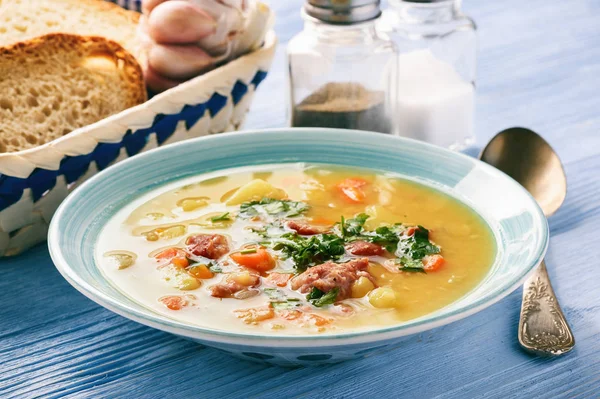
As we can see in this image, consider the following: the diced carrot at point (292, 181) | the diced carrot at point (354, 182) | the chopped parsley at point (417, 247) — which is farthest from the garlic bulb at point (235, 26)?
the chopped parsley at point (417, 247)

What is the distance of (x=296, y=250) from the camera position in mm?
2352

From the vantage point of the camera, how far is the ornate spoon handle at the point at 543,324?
2.24m

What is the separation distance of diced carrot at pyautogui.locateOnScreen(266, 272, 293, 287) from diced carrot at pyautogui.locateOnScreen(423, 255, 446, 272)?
368 millimetres

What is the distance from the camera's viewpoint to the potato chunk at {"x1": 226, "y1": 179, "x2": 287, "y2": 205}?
268 cm

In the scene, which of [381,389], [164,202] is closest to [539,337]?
[381,389]

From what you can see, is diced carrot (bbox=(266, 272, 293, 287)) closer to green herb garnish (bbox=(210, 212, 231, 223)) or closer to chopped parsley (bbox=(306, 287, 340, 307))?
chopped parsley (bbox=(306, 287, 340, 307))

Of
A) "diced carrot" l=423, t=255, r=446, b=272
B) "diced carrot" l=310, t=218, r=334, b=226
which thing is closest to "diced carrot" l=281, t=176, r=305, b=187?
"diced carrot" l=310, t=218, r=334, b=226

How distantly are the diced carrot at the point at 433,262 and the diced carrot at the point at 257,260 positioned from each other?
0.41 meters

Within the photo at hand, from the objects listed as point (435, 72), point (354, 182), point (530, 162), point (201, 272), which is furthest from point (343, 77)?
point (201, 272)

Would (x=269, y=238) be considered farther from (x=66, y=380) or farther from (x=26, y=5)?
(x=26, y=5)

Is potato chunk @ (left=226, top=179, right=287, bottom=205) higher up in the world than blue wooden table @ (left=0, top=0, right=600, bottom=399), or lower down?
higher up

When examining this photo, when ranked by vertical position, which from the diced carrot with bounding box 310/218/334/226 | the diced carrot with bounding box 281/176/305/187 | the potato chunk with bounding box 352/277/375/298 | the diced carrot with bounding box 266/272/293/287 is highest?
the potato chunk with bounding box 352/277/375/298

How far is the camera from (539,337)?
2.28 metres

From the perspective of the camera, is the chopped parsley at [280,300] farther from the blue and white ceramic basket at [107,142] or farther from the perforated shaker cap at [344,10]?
the perforated shaker cap at [344,10]
